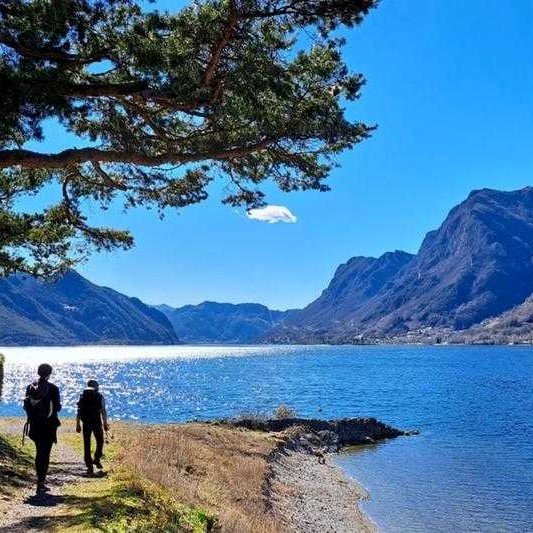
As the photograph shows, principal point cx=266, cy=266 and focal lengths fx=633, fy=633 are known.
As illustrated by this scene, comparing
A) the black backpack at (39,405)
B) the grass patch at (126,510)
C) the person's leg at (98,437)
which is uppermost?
the black backpack at (39,405)

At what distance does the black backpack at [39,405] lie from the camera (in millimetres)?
13789

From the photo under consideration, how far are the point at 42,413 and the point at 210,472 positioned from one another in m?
11.3

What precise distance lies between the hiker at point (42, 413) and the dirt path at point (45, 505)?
55 centimetres

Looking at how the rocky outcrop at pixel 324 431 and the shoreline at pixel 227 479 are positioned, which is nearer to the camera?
the shoreline at pixel 227 479

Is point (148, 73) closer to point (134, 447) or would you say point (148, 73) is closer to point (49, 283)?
point (49, 283)

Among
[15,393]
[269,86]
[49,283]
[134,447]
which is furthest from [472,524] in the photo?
[15,393]

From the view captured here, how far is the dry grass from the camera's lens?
1788 cm

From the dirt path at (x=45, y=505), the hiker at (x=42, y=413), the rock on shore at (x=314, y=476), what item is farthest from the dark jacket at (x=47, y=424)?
the rock on shore at (x=314, y=476)

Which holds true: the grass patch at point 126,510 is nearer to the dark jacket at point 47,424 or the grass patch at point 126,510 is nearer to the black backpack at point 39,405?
the dark jacket at point 47,424

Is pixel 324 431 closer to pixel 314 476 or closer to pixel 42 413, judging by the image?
pixel 314 476

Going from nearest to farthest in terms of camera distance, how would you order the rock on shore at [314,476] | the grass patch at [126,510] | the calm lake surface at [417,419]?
the grass patch at [126,510], the rock on shore at [314,476], the calm lake surface at [417,419]

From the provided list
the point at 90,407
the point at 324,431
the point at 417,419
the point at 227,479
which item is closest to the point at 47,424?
the point at 90,407

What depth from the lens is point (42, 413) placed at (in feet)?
45.2

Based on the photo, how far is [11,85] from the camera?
1105cm
